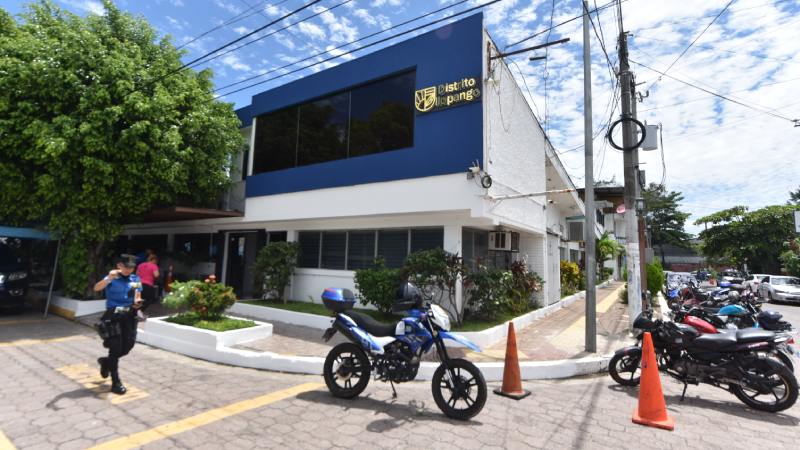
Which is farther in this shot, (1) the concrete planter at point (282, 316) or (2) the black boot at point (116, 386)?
(1) the concrete planter at point (282, 316)

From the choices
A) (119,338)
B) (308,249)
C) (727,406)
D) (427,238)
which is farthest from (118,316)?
(727,406)

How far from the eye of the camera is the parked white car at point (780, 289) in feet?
60.4

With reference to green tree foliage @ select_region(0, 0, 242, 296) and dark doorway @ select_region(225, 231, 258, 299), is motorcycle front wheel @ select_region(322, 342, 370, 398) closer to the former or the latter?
green tree foliage @ select_region(0, 0, 242, 296)

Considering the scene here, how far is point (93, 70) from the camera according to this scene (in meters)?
9.45

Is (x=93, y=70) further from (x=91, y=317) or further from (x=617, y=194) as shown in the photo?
(x=617, y=194)

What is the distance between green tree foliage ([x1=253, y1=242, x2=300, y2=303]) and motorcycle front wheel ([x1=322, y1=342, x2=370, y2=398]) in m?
6.41

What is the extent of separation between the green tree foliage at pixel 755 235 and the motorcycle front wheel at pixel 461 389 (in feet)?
125

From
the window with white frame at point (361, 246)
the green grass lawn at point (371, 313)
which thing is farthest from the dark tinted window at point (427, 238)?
the green grass lawn at point (371, 313)

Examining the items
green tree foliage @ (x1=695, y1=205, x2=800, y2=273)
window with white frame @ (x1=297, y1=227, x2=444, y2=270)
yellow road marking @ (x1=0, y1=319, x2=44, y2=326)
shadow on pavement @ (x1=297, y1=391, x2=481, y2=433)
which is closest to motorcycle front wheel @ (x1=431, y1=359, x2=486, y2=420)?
shadow on pavement @ (x1=297, y1=391, x2=481, y2=433)

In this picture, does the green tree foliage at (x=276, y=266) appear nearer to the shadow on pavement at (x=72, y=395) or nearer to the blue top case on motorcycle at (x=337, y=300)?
the shadow on pavement at (x=72, y=395)

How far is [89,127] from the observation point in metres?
8.79

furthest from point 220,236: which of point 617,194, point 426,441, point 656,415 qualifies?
point 617,194

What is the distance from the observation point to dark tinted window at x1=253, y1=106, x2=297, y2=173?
11.8 meters

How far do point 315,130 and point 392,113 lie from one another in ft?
9.00
